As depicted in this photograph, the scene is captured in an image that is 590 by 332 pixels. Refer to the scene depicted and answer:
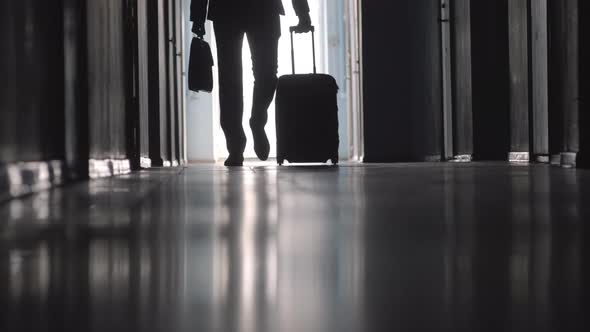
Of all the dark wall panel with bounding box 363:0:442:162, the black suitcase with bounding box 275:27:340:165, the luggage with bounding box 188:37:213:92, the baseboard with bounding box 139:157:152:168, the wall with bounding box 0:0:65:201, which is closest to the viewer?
the wall with bounding box 0:0:65:201

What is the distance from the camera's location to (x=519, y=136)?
427cm

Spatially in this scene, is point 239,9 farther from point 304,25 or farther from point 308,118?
point 308,118

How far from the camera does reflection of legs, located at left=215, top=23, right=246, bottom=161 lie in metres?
3.60

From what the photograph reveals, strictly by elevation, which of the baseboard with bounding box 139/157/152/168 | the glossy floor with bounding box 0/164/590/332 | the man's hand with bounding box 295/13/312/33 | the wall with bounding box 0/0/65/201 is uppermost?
the man's hand with bounding box 295/13/312/33

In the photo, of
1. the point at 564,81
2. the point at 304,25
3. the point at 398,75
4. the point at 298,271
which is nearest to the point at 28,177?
the point at 298,271

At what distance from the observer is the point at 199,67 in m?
3.75

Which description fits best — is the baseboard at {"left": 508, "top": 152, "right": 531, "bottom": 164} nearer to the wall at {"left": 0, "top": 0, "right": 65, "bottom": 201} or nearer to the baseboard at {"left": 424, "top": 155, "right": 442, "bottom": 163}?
the baseboard at {"left": 424, "top": 155, "right": 442, "bottom": 163}

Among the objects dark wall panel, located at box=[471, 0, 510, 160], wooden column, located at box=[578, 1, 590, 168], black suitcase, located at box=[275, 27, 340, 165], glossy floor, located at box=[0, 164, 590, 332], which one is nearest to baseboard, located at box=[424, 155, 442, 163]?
dark wall panel, located at box=[471, 0, 510, 160]

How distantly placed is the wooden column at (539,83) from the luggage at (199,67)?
1.68 metres

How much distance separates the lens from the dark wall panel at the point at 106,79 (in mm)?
2107

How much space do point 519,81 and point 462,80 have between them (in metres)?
0.62

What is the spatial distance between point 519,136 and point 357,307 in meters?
4.20

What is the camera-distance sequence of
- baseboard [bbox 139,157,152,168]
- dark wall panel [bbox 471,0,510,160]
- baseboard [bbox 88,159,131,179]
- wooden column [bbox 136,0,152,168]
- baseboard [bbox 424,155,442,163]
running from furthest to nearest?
baseboard [bbox 424,155,442,163] < dark wall panel [bbox 471,0,510,160] < wooden column [bbox 136,0,152,168] < baseboard [bbox 139,157,152,168] < baseboard [bbox 88,159,131,179]

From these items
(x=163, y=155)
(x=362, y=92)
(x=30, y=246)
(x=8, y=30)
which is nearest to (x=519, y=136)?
(x=362, y=92)
